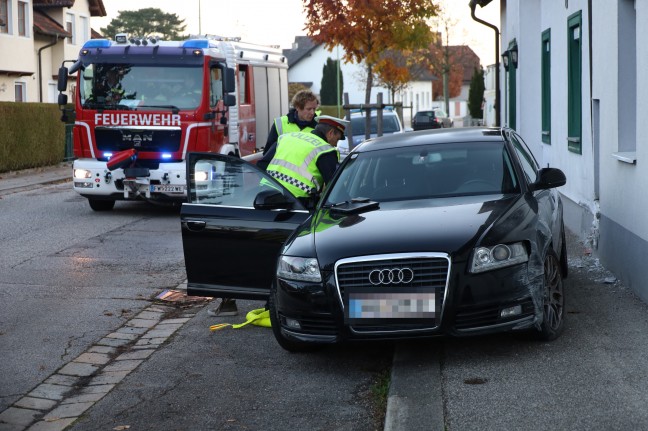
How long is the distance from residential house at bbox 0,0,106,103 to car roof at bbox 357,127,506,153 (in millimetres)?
33981

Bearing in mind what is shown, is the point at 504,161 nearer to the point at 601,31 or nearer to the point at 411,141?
the point at 411,141

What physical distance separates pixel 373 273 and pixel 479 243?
683 millimetres

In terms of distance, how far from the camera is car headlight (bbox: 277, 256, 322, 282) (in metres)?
6.96

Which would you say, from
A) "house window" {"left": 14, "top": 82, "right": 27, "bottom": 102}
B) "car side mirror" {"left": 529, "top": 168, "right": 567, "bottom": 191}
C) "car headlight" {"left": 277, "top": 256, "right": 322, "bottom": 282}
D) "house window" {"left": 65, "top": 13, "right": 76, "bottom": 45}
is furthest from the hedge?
"car headlight" {"left": 277, "top": 256, "right": 322, "bottom": 282}

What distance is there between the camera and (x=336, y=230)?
24.0 feet

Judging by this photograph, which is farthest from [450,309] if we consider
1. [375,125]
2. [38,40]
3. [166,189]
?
[38,40]

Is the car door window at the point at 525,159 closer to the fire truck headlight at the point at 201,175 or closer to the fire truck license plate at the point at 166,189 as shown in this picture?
the fire truck headlight at the point at 201,175

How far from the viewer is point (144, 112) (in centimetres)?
1780

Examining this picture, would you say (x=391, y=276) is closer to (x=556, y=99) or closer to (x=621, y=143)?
(x=621, y=143)

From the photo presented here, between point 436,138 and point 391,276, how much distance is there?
7.65ft

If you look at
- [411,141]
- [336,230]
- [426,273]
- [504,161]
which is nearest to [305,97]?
[411,141]

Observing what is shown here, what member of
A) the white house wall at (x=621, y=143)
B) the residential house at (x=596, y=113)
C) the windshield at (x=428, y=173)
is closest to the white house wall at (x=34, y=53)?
the residential house at (x=596, y=113)

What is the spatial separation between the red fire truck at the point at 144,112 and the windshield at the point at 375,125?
9498 mm

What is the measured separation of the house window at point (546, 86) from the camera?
18.2m
